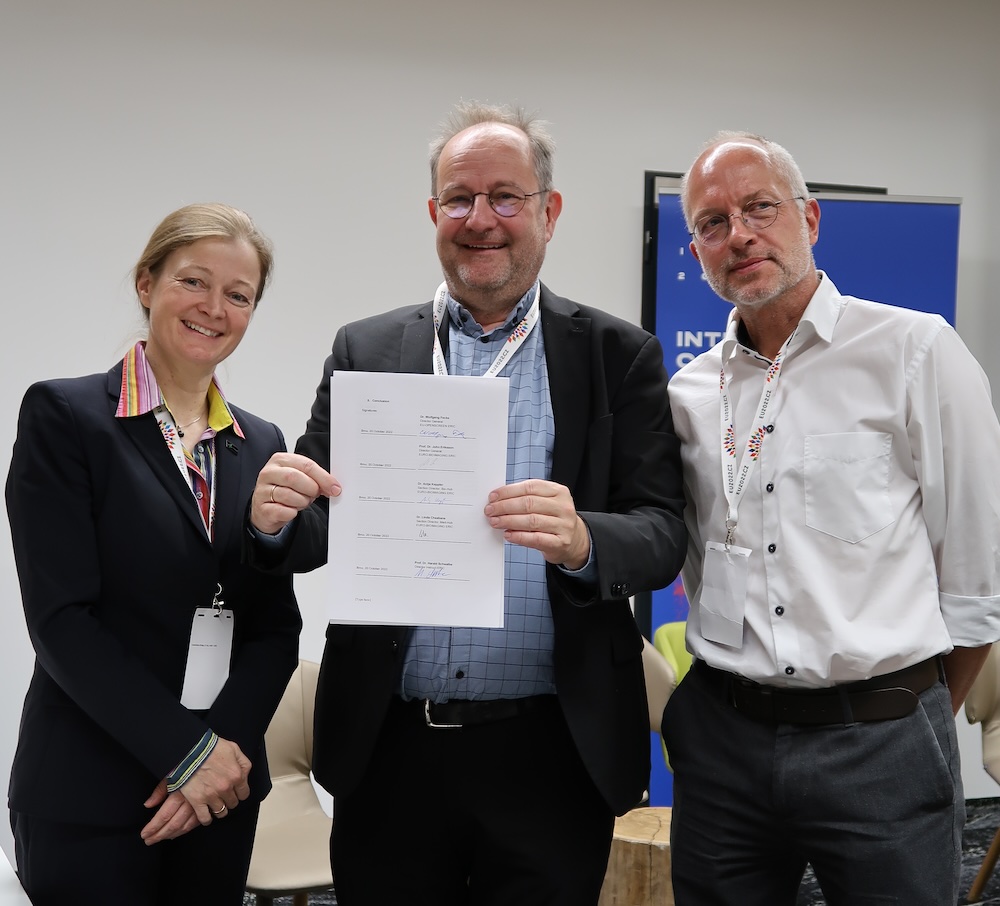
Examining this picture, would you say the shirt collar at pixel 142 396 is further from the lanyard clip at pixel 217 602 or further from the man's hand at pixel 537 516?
the man's hand at pixel 537 516

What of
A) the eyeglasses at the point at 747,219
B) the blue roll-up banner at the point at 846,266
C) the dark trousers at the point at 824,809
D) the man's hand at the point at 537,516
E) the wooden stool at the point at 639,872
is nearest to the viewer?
the man's hand at the point at 537,516

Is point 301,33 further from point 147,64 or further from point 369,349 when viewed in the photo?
point 369,349

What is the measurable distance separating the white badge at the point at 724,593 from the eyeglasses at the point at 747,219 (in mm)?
688

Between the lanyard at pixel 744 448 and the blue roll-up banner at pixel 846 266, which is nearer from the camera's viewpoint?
the lanyard at pixel 744 448

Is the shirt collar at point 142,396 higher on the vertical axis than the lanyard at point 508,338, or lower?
lower

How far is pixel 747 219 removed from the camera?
2.20 metres

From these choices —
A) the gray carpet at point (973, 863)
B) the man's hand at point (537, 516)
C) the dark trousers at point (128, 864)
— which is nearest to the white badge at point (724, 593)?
the man's hand at point (537, 516)

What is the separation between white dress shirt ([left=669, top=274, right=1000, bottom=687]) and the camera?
199cm

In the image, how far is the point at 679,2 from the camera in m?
5.23

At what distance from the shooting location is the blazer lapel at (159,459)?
82.3 inches

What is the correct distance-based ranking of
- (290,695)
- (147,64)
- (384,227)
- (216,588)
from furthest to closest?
(384,227)
(147,64)
(290,695)
(216,588)

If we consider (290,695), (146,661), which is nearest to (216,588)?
(146,661)

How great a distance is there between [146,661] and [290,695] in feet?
6.46

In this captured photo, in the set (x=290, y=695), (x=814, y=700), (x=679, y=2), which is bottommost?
(x=290, y=695)
